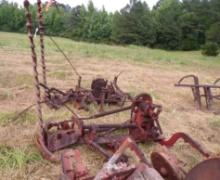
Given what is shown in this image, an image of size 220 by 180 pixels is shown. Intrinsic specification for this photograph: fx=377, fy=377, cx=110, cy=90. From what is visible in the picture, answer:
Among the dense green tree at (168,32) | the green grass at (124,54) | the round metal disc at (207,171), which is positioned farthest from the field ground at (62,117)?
the dense green tree at (168,32)

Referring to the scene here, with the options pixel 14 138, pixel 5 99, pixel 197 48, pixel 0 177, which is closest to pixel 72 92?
pixel 5 99

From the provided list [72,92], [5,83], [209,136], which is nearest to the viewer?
[209,136]

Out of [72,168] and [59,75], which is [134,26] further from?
[72,168]

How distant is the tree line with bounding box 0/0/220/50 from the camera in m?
32.0

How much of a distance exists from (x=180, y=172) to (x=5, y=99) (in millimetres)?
3569

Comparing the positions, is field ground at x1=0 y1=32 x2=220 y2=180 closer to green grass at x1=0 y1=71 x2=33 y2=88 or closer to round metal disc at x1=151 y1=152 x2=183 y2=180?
green grass at x1=0 y1=71 x2=33 y2=88

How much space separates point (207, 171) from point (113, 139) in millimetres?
1446

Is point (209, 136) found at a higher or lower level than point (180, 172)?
lower

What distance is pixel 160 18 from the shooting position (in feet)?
110

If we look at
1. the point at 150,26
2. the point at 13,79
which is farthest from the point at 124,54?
the point at 150,26

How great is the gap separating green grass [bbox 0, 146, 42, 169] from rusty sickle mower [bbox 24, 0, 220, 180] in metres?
0.09

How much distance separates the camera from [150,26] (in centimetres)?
3256

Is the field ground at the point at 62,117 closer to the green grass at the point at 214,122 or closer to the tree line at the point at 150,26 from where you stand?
the green grass at the point at 214,122

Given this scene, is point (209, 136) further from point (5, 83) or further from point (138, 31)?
point (138, 31)
